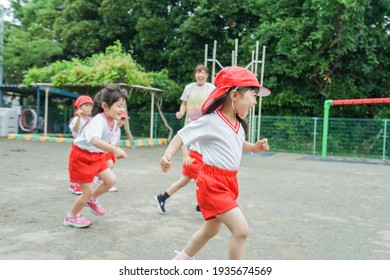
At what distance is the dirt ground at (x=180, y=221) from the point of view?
116 inches

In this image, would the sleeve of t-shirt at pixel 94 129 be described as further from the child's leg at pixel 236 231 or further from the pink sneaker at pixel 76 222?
the child's leg at pixel 236 231

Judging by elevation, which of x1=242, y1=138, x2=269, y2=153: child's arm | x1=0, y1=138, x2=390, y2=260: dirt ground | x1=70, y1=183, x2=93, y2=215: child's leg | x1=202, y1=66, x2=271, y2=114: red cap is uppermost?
x1=202, y1=66, x2=271, y2=114: red cap

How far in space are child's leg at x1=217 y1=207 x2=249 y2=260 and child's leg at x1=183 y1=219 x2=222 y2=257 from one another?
0.46 ft

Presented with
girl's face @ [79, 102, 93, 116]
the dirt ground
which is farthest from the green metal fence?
girl's face @ [79, 102, 93, 116]

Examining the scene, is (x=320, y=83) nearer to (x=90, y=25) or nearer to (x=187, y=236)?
(x=90, y=25)

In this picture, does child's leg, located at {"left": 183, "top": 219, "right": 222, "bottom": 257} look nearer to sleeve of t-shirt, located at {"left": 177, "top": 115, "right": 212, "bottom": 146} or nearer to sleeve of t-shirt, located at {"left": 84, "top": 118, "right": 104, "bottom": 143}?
sleeve of t-shirt, located at {"left": 177, "top": 115, "right": 212, "bottom": 146}

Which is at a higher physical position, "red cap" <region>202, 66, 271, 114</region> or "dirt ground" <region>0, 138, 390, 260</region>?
"red cap" <region>202, 66, 271, 114</region>

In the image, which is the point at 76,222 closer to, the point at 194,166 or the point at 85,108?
the point at 194,166

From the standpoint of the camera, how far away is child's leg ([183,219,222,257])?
2.47m

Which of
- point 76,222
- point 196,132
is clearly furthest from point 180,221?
point 196,132

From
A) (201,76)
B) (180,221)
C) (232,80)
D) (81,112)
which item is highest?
(201,76)

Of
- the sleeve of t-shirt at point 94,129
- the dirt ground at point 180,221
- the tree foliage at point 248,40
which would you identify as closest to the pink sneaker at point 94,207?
the dirt ground at point 180,221

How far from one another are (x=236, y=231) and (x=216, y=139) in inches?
23.3

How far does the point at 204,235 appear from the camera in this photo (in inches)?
98.6
